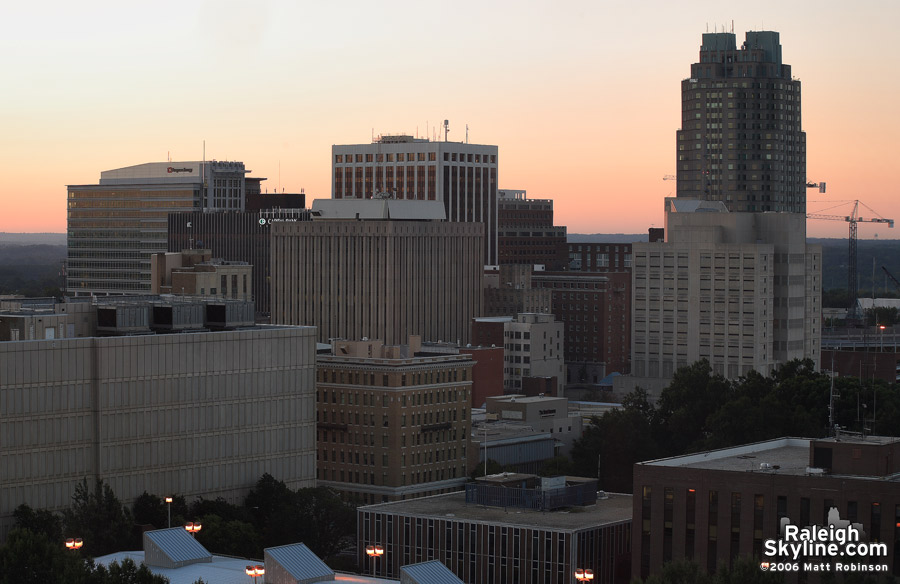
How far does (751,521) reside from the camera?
139250 mm

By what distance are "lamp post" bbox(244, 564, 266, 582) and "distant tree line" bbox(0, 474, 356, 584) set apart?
909 cm

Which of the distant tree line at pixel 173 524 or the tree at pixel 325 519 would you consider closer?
the distant tree line at pixel 173 524

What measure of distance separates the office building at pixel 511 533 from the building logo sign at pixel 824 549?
2503cm

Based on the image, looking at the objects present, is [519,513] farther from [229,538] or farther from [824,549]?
[824,549]

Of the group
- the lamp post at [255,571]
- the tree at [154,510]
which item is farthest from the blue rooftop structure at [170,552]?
the tree at [154,510]

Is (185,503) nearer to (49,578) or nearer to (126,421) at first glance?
(126,421)

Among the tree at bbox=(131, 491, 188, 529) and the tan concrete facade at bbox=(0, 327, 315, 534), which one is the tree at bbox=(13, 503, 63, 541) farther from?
the tree at bbox=(131, 491, 188, 529)

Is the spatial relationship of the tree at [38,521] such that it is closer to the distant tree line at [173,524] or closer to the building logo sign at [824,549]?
the distant tree line at [173,524]

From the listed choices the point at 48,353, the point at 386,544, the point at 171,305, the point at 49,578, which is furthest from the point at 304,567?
the point at 171,305

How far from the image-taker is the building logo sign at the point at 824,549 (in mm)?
129625

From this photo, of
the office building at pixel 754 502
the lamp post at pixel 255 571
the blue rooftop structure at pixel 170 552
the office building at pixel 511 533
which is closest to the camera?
the lamp post at pixel 255 571

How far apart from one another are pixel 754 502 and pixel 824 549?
831 cm

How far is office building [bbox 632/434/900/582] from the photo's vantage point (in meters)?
134

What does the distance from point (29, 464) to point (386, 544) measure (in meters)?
33.9
